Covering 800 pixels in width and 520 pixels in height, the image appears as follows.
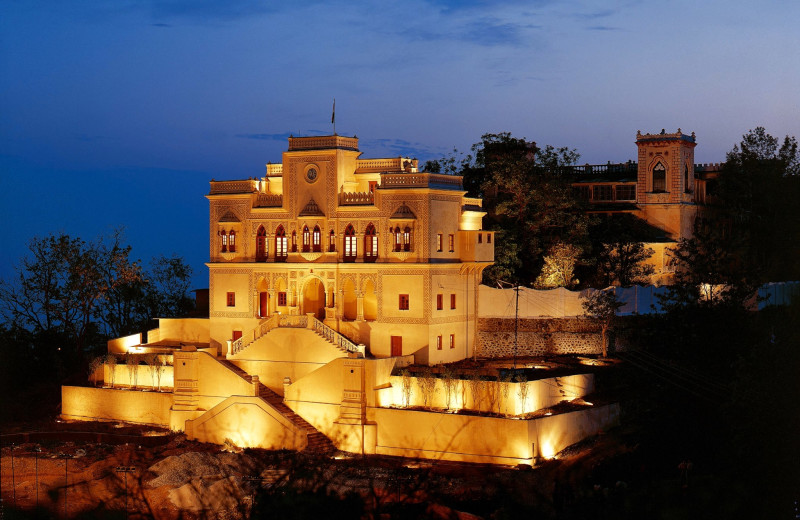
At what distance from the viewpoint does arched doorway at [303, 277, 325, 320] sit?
40.5 m

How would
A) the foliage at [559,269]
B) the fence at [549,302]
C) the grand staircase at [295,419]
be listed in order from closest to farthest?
the grand staircase at [295,419] < the fence at [549,302] < the foliage at [559,269]

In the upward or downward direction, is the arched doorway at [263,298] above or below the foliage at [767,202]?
below

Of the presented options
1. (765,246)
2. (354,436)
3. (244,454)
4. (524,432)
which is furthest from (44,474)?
(765,246)

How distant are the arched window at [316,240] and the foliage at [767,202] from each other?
20.4m

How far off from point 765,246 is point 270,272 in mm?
24404

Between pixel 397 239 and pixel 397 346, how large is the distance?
12.8ft

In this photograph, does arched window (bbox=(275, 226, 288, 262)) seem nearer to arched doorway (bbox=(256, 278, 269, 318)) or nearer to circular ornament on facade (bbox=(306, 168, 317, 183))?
arched doorway (bbox=(256, 278, 269, 318))

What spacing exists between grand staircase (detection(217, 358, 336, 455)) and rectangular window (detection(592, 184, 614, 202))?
22.3 m

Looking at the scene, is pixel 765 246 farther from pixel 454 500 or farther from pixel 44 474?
pixel 44 474

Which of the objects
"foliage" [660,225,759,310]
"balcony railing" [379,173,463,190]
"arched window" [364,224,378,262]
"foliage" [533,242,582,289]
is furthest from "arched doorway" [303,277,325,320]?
"foliage" [660,225,759,310]

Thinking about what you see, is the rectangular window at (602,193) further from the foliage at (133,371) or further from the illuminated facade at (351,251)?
the foliage at (133,371)

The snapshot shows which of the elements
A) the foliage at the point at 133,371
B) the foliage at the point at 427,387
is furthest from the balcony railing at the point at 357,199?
the foliage at the point at 133,371

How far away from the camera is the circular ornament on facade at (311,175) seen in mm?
39719

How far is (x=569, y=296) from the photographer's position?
39594mm
